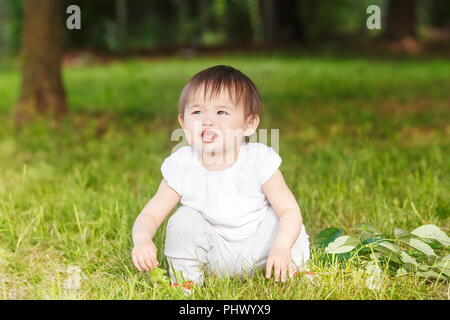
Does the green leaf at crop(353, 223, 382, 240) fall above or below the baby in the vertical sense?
below

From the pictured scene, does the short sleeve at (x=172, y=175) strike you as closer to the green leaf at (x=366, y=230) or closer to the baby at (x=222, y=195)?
the baby at (x=222, y=195)

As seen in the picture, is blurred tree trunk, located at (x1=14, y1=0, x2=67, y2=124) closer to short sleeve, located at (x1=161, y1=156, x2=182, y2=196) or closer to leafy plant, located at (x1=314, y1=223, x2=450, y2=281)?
short sleeve, located at (x1=161, y1=156, x2=182, y2=196)

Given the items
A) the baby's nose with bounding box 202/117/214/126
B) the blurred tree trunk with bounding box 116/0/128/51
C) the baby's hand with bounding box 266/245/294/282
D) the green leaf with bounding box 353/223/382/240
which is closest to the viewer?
the baby's hand with bounding box 266/245/294/282

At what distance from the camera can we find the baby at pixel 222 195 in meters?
1.84

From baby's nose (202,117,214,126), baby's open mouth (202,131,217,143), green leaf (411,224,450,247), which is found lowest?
green leaf (411,224,450,247)

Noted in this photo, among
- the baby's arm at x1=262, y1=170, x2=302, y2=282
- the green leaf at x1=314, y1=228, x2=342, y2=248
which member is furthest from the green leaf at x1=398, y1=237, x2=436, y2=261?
the baby's arm at x1=262, y1=170, x2=302, y2=282

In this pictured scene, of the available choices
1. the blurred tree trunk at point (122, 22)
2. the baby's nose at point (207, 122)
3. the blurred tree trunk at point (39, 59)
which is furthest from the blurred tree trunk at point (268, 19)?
the baby's nose at point (207, 122)

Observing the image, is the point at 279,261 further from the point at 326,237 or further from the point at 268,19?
the point at 268,19

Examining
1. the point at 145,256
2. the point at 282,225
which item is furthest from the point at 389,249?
the point at 145,256

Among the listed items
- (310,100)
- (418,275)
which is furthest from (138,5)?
(418,275)

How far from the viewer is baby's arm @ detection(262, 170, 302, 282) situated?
1.74 m

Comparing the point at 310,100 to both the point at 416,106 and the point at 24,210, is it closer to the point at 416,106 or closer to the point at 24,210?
the point at 416,106

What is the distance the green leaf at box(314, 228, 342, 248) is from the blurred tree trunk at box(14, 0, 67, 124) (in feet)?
13.3

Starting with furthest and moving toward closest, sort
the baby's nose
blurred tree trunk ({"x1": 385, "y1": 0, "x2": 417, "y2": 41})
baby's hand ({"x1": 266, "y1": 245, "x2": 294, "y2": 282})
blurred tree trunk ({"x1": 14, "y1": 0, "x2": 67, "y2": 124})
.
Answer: blurred tree trunk ({"x1": 385, "y1": 0, "x2": 417, "y2": 41}), blurred tree trunk ({"x1": 14, "y1": 0, "x2": 67, "y2": 124}), the baby's nose, baby's hand ({"x1": 266, "y1": 245, "x2": 294, "y2": 282})
